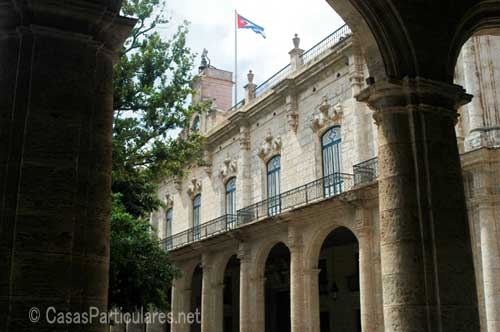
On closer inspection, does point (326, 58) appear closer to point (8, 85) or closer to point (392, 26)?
point (392, 26)

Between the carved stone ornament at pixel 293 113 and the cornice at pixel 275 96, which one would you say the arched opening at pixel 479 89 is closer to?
the cornice at pixel 275 96

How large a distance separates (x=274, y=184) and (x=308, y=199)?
2.75 m

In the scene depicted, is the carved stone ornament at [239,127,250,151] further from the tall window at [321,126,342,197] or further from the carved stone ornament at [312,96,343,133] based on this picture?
the tall window at [321,126,342,197]

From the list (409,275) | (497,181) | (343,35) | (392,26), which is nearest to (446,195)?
(409,275)

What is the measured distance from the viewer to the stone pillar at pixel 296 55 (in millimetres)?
21109

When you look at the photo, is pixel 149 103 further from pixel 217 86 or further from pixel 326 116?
pixel 217 86

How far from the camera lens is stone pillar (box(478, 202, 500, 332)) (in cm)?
1341

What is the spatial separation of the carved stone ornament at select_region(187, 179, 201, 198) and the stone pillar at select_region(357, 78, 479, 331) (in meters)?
21.0

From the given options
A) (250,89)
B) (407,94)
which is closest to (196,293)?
(250,89)

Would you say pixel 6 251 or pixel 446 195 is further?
pixel 446 195

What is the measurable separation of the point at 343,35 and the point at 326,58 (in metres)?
0.86

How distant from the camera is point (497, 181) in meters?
14.1

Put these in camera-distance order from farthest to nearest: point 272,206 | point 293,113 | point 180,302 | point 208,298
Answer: point 180,302 → point 208,298 → point 272,206 → point 293,113

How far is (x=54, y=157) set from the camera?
4.36 meters
